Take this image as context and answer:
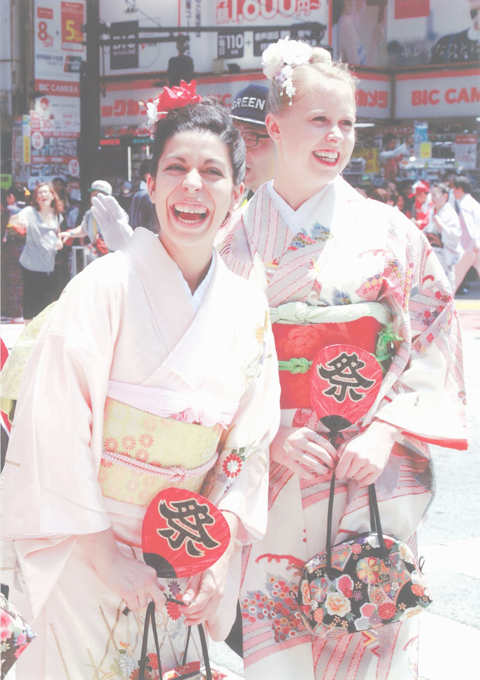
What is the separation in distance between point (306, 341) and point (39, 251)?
7.50 meters

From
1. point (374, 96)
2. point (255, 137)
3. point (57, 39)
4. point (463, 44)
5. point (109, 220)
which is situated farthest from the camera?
point (374, 96)

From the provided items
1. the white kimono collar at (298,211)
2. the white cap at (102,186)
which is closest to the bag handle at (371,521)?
the white kimono collar at (298,211)

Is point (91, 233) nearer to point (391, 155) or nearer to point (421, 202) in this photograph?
point (421, 202)

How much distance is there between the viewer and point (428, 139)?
15.2m

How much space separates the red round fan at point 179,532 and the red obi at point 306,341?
49cm

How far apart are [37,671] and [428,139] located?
14.7 m

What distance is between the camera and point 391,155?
1508cm

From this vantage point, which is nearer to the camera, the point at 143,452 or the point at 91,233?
the point at 143,452

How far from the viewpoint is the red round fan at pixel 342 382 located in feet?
6.22

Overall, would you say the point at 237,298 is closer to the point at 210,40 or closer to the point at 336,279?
the point at 336,279

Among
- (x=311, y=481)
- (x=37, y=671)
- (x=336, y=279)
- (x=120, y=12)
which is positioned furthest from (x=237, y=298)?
(x=120, y=12)

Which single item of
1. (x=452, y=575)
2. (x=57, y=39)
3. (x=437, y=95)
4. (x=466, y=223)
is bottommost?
(x=452, y=575)

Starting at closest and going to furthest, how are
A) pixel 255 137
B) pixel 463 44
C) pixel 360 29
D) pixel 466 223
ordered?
pixel 255 137
pixel 466 223
pixel 463 44
pixel 360 29

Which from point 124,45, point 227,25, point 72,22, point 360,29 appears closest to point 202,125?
point 72,22
